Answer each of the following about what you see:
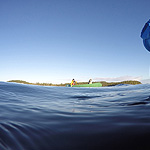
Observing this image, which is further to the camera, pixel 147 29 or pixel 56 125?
pixel 147 29

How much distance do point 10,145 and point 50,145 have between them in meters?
0.25

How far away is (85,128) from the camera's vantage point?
100 centimetres

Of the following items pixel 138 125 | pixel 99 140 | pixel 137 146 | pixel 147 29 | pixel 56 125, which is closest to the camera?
pixel 137 146

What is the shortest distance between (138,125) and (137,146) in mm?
324

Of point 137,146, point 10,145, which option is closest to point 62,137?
point 10,145

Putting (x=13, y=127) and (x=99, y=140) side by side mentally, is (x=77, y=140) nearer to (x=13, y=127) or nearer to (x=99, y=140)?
(x=99, y=140)

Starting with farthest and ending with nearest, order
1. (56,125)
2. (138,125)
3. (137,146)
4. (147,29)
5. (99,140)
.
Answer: (147,29) < (56,125) < (138,125) < (99,140) < (137,146)

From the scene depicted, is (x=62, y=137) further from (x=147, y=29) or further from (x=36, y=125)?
(x=147, y=29)

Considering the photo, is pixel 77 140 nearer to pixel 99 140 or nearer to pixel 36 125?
pixel 99 140

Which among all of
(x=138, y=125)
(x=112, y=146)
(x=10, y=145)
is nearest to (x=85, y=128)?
(x=112, y=146)

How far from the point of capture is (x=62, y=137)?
2.83ft

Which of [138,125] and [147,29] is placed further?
[147,29]

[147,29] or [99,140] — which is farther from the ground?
[147,29]

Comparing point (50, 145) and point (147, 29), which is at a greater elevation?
point (147, 29)
